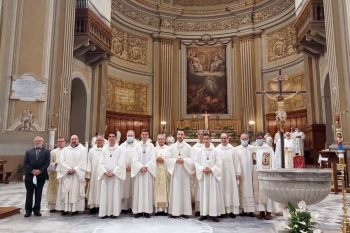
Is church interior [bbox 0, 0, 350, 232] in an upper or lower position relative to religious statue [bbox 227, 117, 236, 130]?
upper

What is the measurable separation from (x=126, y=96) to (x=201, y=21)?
7.26 m

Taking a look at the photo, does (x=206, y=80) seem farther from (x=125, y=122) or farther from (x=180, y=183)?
(x=180, y=183)

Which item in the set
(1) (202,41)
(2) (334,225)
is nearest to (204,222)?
(2) (334,225)

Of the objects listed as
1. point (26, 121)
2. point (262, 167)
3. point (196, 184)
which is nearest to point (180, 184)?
point (196, 184)

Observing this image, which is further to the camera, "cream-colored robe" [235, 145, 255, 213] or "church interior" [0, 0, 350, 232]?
"church interior" [0, 0, 350, 232]

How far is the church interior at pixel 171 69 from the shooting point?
32.2 feet

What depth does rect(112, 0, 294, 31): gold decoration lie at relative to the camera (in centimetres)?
1789

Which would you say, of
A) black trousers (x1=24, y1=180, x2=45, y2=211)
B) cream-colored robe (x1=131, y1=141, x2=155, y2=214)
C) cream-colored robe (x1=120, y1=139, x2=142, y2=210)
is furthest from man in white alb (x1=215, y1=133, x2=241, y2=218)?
black trousers (x1=24, y1=180, x2=45, y2=211)

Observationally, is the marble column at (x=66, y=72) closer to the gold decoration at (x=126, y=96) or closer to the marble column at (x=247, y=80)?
the gold decoration at (x=126, y=96)

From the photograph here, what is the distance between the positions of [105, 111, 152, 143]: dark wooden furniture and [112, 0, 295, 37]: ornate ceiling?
17.6 feet

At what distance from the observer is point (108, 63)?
53.6 feet

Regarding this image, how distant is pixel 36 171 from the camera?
18.1 feet

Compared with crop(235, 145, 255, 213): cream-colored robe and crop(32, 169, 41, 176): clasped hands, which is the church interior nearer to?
crop(235, 145, 255, 213): cream-colored robe

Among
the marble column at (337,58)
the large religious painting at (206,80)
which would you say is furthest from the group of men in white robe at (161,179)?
the large religious painting at (206,80)
